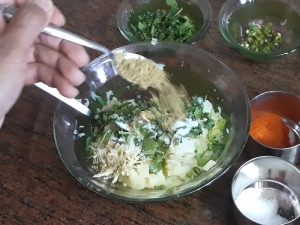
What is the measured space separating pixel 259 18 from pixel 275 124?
1.17 feet

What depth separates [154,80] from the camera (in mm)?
1188

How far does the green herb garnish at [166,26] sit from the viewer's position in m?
1.32

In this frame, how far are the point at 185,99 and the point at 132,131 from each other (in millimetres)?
161

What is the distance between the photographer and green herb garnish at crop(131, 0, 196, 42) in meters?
1.32

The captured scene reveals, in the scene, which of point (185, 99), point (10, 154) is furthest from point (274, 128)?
point (10, 154)

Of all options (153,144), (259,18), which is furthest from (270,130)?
(259,18)

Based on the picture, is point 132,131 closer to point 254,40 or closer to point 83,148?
point 83,148

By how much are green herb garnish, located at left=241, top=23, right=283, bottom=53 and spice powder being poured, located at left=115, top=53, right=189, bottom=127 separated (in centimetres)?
22

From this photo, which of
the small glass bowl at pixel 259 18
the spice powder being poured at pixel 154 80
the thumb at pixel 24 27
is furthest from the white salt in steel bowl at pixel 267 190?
the thumb at pixel 24 27

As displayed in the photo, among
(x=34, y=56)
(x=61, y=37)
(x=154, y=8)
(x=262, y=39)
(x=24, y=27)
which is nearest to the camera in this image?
(x=24, y=27)

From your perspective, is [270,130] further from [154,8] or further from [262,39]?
[154,8]

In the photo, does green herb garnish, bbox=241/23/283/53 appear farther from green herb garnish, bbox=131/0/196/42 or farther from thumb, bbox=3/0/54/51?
thumb, bbox=3/0/54/51

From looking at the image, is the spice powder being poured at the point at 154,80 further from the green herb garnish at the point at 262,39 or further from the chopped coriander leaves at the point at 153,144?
the green herb garnish at the point at 262,39

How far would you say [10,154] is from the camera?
1184 mm
